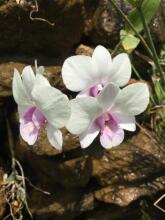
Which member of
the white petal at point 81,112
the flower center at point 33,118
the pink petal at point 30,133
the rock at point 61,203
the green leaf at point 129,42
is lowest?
the rock at point 61,203

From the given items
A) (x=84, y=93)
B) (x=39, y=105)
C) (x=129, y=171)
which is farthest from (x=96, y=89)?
(x=129, y=171)

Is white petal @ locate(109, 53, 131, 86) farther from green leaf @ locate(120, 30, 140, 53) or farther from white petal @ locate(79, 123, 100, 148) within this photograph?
green leaf @ locate(120, 30, 140, 53)

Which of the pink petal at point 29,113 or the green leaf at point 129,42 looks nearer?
the pink petal at point 29,113

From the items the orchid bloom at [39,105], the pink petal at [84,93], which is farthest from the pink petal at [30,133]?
the pink petal at [84,93]

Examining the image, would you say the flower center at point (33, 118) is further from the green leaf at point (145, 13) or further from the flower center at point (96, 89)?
the green leaf at point (145, 13)

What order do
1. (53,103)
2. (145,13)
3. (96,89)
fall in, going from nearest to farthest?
(53,103)
(96,89)
(145,13)

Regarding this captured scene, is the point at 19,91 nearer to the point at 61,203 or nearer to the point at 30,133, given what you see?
the point at 30,133

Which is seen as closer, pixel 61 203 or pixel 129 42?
pixel 129 42
